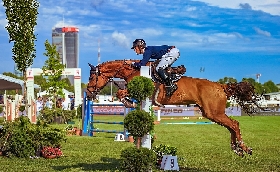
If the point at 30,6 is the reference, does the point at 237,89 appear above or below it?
below

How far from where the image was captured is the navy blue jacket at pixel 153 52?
9.27m

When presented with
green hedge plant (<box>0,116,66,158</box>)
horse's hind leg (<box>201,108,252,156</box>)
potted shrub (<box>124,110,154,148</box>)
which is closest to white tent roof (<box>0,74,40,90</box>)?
green hedge plant (<box>0,116,66,158</box>)

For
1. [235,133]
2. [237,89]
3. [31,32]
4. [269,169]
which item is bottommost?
[269,169]

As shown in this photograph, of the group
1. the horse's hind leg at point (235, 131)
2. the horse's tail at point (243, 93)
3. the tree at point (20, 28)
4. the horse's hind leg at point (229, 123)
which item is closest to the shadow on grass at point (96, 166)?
the horse's hind leg at point (229, 123)

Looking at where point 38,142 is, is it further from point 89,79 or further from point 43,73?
point 43,73

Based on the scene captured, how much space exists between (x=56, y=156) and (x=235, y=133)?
4.39 metres

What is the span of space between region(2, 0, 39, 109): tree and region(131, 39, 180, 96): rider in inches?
294

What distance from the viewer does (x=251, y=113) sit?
34.4ft

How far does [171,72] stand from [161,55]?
415mm

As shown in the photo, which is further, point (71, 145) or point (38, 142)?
point (71, 145)

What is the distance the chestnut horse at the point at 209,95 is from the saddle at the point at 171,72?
0.12m

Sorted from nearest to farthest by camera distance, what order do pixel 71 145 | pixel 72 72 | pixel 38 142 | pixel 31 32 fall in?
1. pixel 38 142
2. pixel 71 145
3. pixel 31 32
4. pixel 72 72

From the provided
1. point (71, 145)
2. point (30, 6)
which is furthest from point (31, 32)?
point (71, 145)

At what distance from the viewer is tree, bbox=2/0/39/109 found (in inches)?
635
